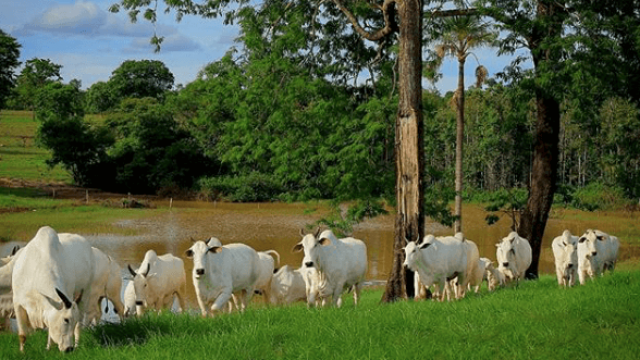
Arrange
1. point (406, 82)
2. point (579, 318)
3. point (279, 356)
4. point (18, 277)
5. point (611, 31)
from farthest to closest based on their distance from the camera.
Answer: point (611, 31) < point (406, 82) < point (579, 318) < point (18, 277) < point (279, 356)

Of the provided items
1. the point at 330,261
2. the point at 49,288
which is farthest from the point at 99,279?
the point at 330,261

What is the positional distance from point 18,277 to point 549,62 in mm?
11611

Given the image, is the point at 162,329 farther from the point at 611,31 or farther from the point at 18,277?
the point at 611,31

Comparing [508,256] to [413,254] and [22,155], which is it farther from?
[22,155]

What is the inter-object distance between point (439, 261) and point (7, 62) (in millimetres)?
45799

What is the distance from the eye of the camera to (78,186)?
55.5 m

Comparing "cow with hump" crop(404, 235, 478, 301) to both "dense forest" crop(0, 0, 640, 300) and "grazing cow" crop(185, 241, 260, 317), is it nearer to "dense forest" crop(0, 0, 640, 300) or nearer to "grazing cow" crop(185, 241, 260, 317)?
"dense forest" crop(0, 0, 640, 300)

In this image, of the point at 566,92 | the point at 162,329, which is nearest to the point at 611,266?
the point at 566,92

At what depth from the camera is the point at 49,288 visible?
9656 mm

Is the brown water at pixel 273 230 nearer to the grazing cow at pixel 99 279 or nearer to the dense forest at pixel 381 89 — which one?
the dense forest at pixel 381 89

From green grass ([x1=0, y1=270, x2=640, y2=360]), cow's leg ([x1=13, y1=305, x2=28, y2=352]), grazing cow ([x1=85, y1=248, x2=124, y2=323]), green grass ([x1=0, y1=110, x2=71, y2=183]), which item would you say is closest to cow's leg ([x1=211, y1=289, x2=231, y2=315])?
grazing cow ([x1=85, y1=248, x2=124, y2=323])

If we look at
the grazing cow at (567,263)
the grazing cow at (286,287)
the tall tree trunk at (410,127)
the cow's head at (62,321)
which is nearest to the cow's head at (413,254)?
the tall tree trunk at (410,127)

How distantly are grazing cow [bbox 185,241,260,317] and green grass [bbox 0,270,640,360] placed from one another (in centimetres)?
176

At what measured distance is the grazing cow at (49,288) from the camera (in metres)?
9.23
